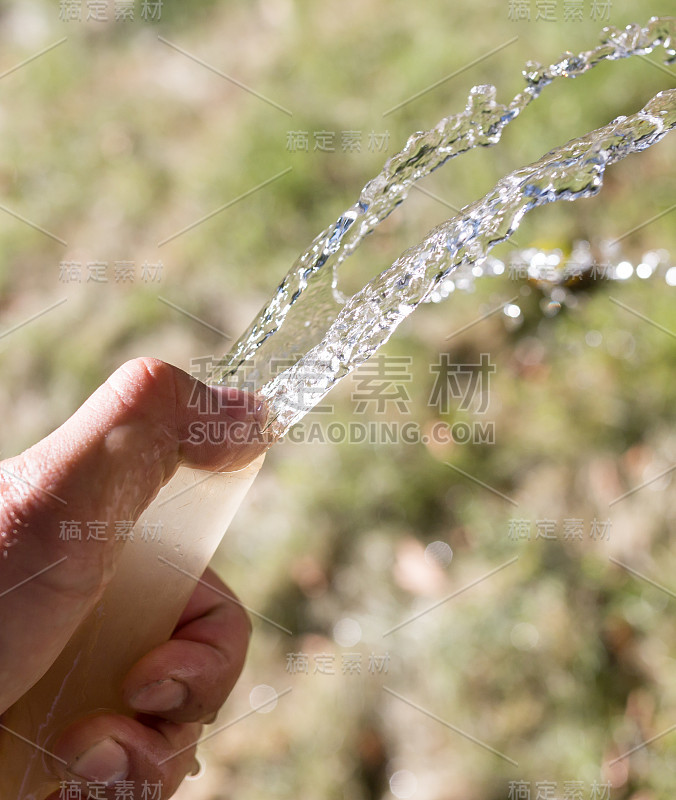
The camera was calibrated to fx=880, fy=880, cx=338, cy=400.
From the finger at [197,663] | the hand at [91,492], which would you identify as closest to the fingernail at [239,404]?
the hand at [91,492]

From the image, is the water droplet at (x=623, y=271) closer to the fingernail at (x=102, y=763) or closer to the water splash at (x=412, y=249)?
the water splash at (x=412, y=249)

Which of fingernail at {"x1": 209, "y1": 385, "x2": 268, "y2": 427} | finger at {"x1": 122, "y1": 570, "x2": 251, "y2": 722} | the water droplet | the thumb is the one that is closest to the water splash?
fingernail at {"x1": 209, "y1": 385, "x2": 268, "y2": 427}

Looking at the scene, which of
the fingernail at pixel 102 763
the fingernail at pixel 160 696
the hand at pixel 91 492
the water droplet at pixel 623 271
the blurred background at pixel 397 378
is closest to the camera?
the hand at pixel 91 492

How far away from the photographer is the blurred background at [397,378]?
2.03m

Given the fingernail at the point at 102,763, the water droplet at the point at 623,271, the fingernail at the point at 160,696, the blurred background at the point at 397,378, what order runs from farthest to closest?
the water droplet at the point at 623,271 < the blurred background at the point at 397,378 < the fingernail at the point at 160,696 < the fingernail at the point at 102,763

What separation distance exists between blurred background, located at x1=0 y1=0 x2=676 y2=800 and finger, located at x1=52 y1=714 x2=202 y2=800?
77cm

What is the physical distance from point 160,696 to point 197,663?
0.39 feet

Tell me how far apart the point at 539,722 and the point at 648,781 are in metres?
0.25

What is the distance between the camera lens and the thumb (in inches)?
42.1

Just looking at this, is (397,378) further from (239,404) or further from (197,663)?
(239,404)

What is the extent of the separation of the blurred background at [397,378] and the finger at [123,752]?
765 millimetres

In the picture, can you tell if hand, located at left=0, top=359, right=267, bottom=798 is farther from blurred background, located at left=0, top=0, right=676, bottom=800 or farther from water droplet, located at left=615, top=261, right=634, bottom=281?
water droplet, located at left=615, top=261, right=634, bottom=281

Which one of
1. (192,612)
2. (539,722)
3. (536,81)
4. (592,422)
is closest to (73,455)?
(192,612)

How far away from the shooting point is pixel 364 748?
2.07m
